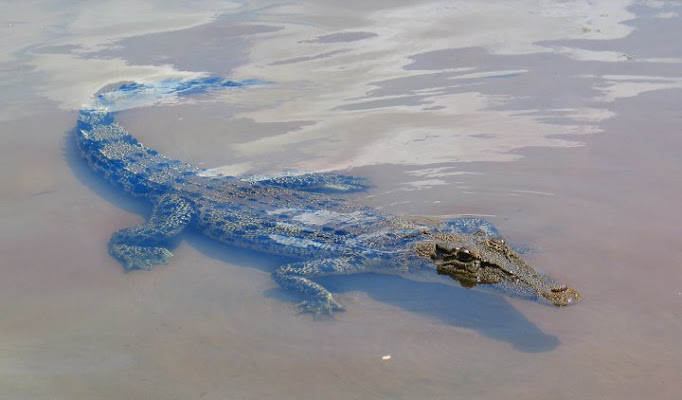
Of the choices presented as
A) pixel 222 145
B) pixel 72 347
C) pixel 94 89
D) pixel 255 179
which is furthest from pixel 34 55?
pixel 72 347

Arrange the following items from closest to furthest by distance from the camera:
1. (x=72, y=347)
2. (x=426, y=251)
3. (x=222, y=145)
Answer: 1. (x=72, y=347)
2. (x=426, y=251)
3. (x=222, y=145)

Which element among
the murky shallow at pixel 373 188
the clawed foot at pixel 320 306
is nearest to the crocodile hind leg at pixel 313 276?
the clawed foot at pixel 320 306

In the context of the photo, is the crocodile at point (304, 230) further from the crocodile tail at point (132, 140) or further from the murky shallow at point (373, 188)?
the murky shallow at point (373, 188)

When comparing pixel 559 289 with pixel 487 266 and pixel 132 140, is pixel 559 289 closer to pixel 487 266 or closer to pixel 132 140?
pixel 487 266

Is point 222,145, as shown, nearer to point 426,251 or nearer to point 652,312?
point 426,251

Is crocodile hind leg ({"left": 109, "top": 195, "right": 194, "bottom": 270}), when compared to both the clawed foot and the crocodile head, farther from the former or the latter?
the crocodile head

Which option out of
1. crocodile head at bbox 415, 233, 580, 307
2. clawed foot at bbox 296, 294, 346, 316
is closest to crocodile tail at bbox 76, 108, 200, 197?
clawed foot at bbox 296, 294, 346, 316

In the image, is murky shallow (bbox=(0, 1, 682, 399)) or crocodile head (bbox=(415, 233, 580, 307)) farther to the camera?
crocodile head (bbox=(415, 233, 580, 307))
